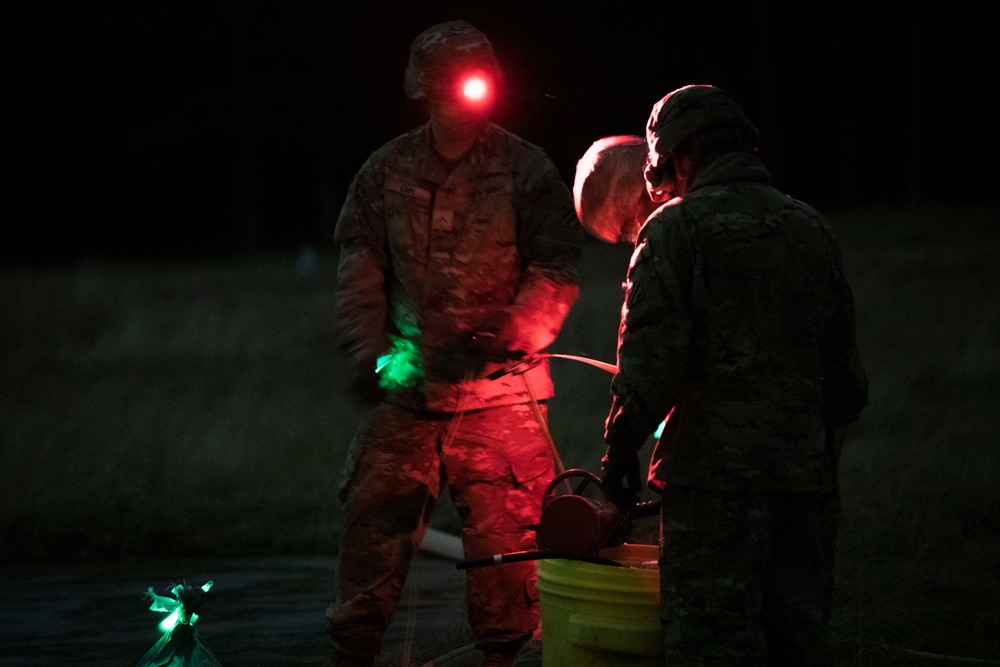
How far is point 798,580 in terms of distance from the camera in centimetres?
388

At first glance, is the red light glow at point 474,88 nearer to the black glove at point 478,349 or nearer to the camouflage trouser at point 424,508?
the black glove at point 478,349

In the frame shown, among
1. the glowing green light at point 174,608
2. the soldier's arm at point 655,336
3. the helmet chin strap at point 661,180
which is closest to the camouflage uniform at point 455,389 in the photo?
the glowing green light at point 174,608

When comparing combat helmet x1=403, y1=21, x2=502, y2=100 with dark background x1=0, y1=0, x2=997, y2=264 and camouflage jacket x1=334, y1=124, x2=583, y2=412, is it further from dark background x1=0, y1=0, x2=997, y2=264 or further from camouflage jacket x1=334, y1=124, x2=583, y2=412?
dark background x1=0, y1=0, x2=997, y2=264

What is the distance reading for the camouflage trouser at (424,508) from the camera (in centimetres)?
515

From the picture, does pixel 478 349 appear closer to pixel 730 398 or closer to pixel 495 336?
pixel 495 336

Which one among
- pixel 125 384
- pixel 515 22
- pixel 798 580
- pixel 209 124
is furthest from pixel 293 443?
pixel 209 124

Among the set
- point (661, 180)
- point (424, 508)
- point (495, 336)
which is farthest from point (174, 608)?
point (661, 180)

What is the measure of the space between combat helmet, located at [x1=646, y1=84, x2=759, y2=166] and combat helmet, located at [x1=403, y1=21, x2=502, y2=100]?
4.27ft

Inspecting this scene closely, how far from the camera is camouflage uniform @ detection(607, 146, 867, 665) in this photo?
3732mm

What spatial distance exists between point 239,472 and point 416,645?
448 cm

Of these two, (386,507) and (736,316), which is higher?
(736,316)

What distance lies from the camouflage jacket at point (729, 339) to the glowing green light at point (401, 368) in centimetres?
150

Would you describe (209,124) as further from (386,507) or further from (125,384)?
(386,507)

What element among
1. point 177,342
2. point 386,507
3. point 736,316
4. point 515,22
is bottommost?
point 177,342
